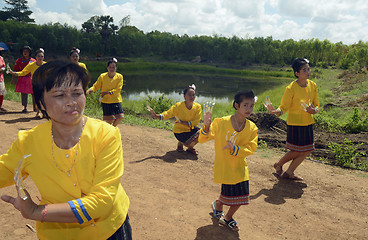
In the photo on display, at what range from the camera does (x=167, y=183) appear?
4.95 m

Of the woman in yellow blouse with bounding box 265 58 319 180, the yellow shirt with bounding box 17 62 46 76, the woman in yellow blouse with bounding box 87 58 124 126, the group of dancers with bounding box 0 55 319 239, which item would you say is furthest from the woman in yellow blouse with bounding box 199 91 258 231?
the yellow shirt with bounding box 17 62 46 76

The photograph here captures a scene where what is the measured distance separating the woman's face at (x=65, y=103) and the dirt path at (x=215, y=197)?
214 centimetres

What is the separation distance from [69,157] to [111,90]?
18.2ft

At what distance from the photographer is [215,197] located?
15.1 feet

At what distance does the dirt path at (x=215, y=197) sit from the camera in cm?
365

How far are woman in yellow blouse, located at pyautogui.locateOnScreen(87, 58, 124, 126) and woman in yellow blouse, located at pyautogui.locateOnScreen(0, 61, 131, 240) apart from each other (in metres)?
5.34

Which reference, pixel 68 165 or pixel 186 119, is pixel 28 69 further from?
pixel 68 165

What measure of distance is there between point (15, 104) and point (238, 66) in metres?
52.1

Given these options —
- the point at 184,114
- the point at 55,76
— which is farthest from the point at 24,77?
the point at 55,76

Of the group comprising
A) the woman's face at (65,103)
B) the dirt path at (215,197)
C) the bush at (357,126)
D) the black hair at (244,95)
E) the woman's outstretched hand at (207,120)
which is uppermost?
the woman's face at (65,103)

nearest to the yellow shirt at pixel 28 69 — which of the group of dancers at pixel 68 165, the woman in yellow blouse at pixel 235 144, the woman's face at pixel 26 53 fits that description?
the woman's face at pixel 26 53

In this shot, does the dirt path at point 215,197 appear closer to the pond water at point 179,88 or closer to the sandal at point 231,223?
the sandal at point 231,223

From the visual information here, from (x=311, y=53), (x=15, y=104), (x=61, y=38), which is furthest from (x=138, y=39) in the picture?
(x=15, y=104)

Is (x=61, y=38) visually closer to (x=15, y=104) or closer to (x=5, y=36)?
(x=5, y=36)
